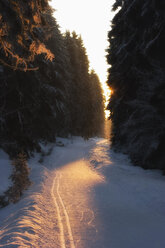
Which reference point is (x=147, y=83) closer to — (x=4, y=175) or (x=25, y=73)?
(x=25, y=73)

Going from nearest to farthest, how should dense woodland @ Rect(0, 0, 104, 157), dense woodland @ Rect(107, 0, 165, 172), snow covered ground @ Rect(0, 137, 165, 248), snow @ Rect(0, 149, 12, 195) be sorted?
snow covered ground @ Rect(0, 137, 165, 248) → dense woodland @ Rect(0, 0, 104, 157) → snow @ Rect(0, 149, 12, 195) → dense woodland @ Rect(107, 0, 165, 172)

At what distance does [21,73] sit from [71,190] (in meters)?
7.73

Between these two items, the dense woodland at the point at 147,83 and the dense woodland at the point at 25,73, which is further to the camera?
the dense woodland at the point at 147,83

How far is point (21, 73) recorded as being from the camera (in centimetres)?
1133

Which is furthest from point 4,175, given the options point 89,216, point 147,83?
point 147,83

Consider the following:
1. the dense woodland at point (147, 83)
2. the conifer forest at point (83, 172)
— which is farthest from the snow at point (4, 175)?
the dense woodland at point (147, 83)

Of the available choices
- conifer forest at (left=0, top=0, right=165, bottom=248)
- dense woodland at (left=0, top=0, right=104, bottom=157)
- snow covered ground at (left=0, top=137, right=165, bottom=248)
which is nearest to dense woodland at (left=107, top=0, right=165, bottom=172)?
conifer forest at (left=0, top=0, right=165, bottom=248)

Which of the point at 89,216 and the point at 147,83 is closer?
the point at 89,216

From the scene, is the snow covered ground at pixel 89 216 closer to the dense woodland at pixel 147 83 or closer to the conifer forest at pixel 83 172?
the conifer forest at pixel 83 172

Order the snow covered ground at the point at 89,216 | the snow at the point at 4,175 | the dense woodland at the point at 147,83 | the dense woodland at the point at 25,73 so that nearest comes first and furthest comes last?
1. the snow covered ground at the point at 89,216
2. the dense woodland at the point at 25,73
3. the snow at the point at 4,175
4. the dense woodland at the point at 147,83

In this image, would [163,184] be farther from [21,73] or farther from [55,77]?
[55,77]

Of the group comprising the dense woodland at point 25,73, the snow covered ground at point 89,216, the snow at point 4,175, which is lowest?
the snow covered ground at point 89,216

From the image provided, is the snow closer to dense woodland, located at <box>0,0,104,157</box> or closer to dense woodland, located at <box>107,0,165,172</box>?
dense woodland, located at <box>0,0,104,157</box>

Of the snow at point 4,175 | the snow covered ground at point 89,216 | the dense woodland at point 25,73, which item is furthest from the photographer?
the snow at point 4,175
